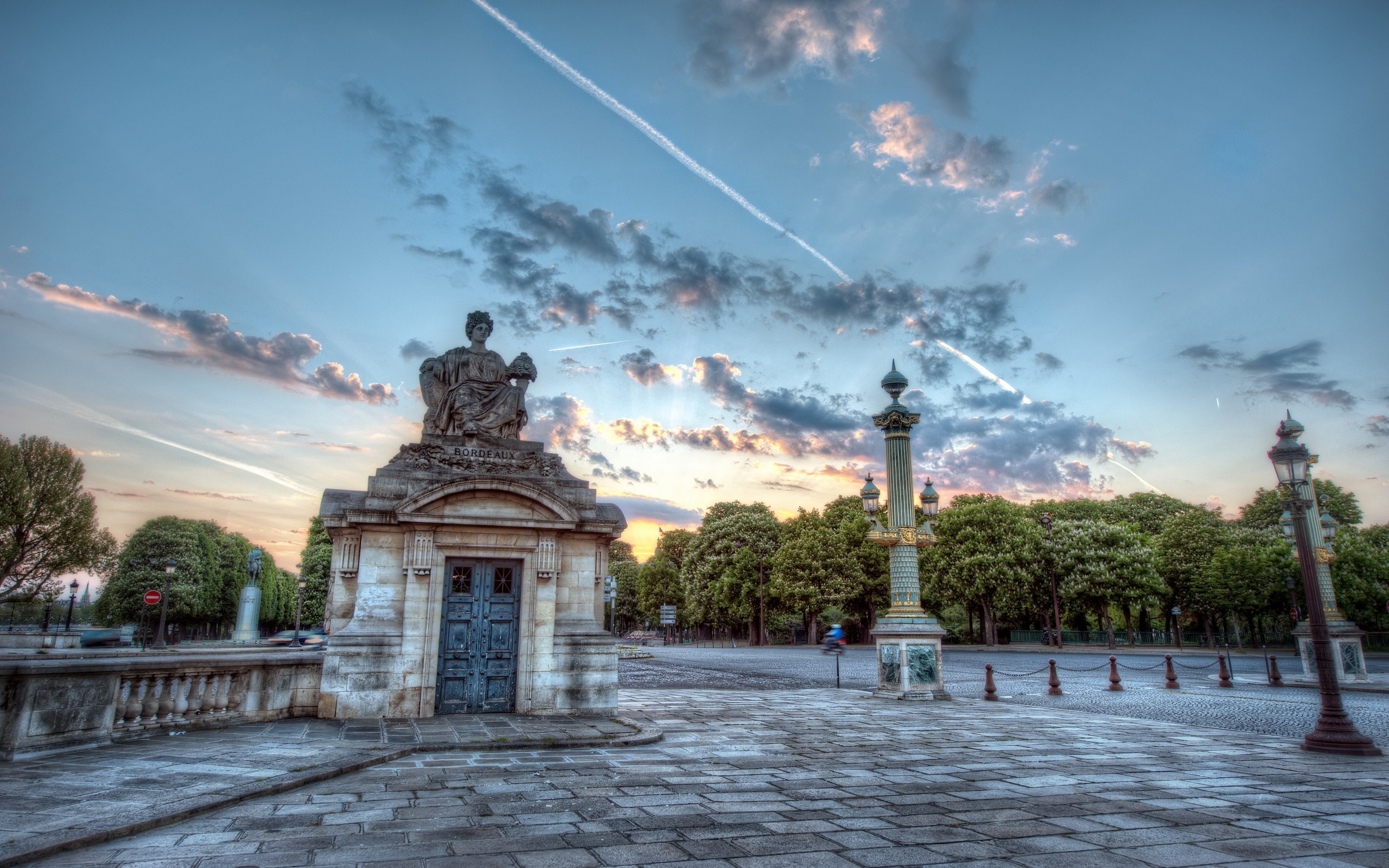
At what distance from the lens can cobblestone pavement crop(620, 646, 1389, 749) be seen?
46.6 feet

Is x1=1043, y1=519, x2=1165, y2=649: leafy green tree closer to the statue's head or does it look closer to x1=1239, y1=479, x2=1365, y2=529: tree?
x1=1239, y1=479, x2=1365, y2=529: tree

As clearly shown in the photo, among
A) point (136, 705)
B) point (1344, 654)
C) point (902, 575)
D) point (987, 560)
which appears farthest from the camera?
point (987, 560)

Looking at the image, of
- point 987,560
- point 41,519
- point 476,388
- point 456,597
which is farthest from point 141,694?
point 987,560

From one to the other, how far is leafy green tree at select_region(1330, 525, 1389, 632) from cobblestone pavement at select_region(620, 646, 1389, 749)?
4.99 meters

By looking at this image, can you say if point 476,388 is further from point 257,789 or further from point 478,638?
point 257,789

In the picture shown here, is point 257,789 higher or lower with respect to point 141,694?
lower

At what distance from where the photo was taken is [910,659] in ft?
56.0

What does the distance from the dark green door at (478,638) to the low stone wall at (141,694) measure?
188 centimetres

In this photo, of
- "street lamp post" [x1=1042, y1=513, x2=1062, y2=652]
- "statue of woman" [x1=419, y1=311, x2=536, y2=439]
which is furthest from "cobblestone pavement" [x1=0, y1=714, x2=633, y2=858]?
"street lamp post" [x1=1042, y1=513, x2=1062, y2=652]

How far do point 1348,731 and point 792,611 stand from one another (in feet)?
154

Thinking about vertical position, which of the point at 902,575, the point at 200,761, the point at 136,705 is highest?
the point at 902,575

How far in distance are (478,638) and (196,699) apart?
3787 mm

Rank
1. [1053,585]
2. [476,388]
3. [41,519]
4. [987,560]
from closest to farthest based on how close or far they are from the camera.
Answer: [476,388]
[41,519]
[1053,585]
[987,560]

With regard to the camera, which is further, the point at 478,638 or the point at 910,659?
the point at 910,659
